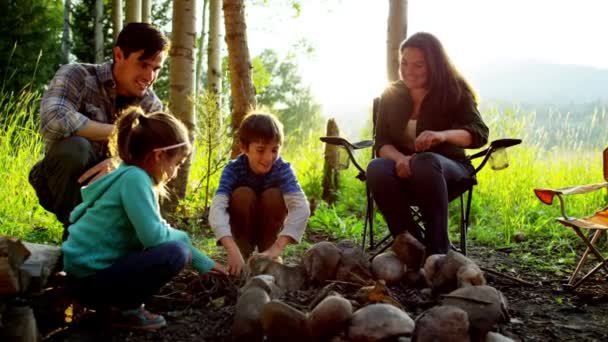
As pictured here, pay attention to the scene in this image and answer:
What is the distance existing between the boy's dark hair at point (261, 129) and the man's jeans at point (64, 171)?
30.5 inches

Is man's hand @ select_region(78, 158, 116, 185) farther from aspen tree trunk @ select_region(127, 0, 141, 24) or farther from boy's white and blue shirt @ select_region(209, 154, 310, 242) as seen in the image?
aspen tree trunk @ select_region(127, 0, 141, 24)

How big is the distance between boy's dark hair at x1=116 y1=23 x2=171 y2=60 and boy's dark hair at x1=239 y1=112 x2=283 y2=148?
1.83 ft

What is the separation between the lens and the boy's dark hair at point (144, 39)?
106 inches

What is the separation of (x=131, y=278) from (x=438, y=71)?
185 cm

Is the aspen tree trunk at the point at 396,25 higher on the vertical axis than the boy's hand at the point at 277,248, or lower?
higher

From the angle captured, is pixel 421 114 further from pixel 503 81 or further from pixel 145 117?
pixel 503 81

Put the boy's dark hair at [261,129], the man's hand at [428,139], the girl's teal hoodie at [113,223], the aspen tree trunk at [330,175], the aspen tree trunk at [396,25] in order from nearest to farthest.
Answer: the girl's teal hoodie at [113,223], the boy's dark hair at [261,129], the man's hand at [428,139], the aspen tree trunk at [396,25], the aspen tree trunk at [330,175]

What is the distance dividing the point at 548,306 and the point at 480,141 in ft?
2.82

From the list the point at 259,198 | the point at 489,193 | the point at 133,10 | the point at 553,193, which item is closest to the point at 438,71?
the point at 553,193

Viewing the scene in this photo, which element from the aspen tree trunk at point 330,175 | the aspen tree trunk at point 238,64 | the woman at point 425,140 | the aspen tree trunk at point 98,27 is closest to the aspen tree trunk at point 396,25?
the aspen tree trunk at point 330,175

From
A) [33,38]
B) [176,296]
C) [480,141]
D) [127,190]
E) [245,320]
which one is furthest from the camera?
[33,38]

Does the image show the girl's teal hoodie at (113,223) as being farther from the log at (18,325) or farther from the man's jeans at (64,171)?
the man's jeans at (64,171)

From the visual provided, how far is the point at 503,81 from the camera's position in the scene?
47125mm

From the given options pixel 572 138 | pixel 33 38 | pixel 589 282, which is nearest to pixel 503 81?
pixel 33 38
